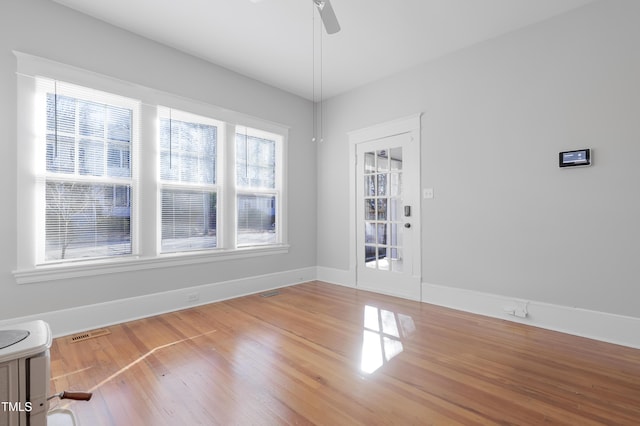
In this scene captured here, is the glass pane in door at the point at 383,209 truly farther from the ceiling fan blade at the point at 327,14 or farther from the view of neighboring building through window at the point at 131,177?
the ceiling fan blade at the point at 327,14

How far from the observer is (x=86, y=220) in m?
3.06

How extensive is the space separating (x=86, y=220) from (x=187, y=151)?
4.33 ft

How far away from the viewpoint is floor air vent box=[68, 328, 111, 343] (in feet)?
9.12

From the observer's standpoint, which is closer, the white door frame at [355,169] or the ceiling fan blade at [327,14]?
the ceiling fan blade at [327,14]

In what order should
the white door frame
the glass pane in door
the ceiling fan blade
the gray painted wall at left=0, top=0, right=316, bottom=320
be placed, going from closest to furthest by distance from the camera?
1. the ceiling fan blade
2. the gray painted wall at left=0, top=0, right=316, bottom=320
3. the white door frame
4. the glass pane in door

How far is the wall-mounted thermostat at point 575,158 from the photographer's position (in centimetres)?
287

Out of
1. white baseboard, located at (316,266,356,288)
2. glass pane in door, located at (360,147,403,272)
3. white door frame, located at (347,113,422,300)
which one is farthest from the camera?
white baseboard, located at (316,266,356,288)

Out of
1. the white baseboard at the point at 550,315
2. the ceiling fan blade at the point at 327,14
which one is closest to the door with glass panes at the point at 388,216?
the white baseboard at the point at 550,315

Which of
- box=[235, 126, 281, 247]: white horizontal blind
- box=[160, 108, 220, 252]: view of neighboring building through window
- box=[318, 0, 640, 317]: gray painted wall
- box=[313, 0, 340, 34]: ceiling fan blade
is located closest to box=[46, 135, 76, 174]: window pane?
box=[160, 108, 220, 252]: view of neighboring building through window

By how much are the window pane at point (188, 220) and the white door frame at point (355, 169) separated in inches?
82.1

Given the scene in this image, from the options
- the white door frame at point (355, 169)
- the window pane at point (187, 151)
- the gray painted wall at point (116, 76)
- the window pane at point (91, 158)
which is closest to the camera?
the gray painted wall at point (116, 76)

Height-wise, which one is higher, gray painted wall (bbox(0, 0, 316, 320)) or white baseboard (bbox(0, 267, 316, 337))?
gray painted wall (bbox(0, 0, 316, 320))

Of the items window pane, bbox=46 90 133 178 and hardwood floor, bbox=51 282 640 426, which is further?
window pane, bbox=46 90 133 178

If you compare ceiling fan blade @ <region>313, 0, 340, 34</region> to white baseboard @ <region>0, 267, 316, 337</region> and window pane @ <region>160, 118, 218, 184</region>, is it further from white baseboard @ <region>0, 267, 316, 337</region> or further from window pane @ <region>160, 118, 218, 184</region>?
white baseboard @ <region>0, 267, 316, 337</region>
